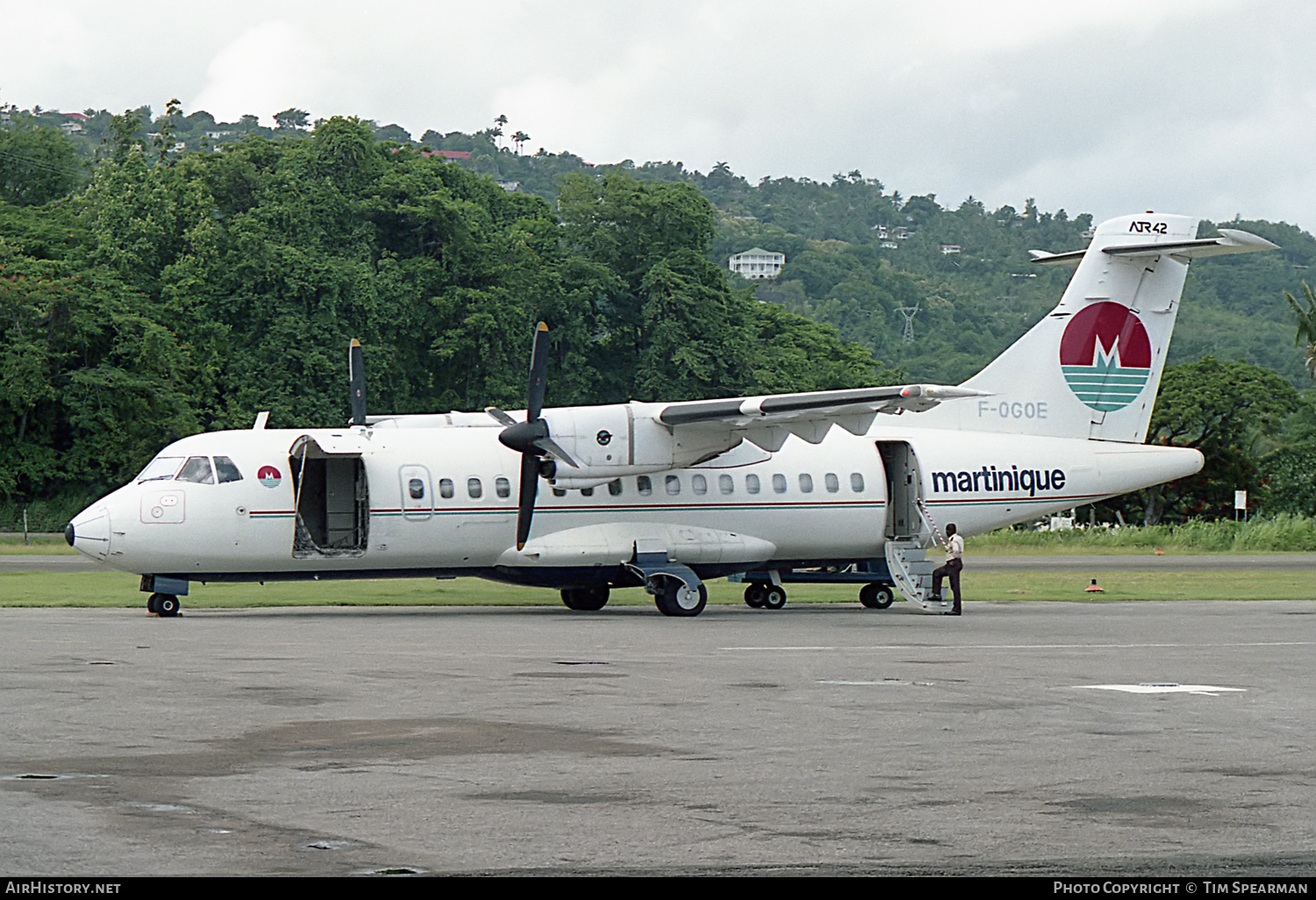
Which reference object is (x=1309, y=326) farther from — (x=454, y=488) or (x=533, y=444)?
(x=454, y=488)

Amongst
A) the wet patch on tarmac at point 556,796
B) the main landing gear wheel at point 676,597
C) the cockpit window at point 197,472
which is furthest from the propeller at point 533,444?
the wet patch on tarmac at point 556,796

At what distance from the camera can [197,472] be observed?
2431cm

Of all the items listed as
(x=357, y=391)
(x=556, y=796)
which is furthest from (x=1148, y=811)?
(x=357, y=391)

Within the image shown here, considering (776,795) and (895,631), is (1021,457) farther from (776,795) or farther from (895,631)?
(776,795)

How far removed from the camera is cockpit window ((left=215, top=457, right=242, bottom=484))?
79.6 ft

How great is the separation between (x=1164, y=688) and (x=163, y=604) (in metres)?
15.1

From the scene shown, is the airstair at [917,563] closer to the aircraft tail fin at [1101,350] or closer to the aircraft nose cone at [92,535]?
the aircraft tail fin at [1101,350]

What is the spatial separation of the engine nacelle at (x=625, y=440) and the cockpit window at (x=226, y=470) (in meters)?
4.86

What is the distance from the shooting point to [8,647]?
17.3m

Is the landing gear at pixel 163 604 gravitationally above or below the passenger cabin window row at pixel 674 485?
below

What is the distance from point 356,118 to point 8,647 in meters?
47.4

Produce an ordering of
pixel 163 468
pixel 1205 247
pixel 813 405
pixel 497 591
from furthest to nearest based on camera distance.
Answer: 1. pixel 497 591
2. pixel 1205 247
3. pixel 163 468
4. pixel 813 405

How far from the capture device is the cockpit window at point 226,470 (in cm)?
2425

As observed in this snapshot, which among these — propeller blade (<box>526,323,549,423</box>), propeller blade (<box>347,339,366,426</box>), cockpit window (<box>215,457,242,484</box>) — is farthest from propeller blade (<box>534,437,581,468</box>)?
cockpit window (<box>215,457,242,484</box>)
